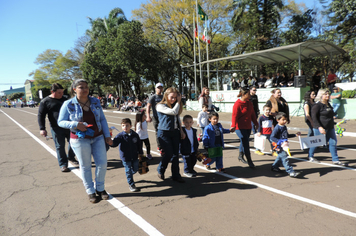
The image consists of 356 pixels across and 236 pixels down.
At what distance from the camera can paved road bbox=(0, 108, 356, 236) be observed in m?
2.90

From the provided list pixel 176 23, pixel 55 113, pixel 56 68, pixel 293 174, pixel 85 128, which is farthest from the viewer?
pixel 56 68

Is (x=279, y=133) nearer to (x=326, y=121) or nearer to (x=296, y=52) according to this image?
(x=326, y=121)

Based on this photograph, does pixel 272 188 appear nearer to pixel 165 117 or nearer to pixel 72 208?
pixel 165 117

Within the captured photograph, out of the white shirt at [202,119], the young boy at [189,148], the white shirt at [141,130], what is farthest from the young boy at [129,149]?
the white shirt at [202,119]

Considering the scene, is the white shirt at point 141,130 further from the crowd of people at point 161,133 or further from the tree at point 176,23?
the tree at point 176,23

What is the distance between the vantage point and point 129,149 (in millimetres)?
4051

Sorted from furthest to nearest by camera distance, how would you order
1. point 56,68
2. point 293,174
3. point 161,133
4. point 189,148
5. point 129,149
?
1. point 56,68
2. point 189,148
3. point 293,174
4. point 161,133
5. point 129,149

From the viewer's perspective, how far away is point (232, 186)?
4.14m

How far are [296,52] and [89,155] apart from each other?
584 inches

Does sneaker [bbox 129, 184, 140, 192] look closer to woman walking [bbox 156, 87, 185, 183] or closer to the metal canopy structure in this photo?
woman walking [bbox 156, 87, 185, 183]

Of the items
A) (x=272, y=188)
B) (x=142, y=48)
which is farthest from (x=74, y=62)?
(x=272, y=188)

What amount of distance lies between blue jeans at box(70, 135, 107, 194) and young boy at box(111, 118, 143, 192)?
0.40m

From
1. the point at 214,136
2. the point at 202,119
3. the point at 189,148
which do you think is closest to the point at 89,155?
the point at 189,148

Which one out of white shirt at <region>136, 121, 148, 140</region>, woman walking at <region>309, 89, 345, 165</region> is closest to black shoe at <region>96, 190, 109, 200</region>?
white shirt at <region>136, 121, 148, 140</region>
